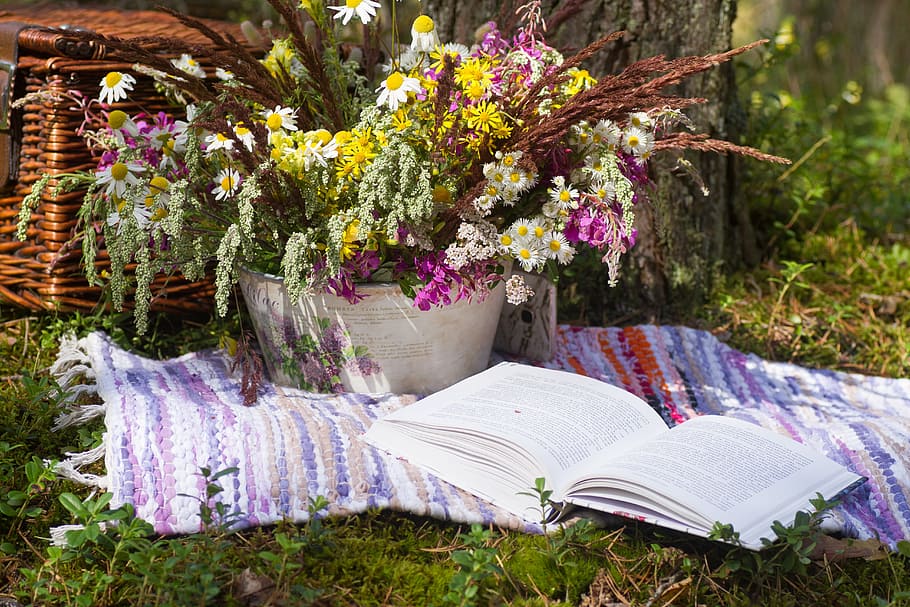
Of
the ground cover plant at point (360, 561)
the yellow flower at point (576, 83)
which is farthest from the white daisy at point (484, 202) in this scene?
the ground cover plant at point (360, 561)

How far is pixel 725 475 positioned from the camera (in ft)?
4.80

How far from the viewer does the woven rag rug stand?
150 cm

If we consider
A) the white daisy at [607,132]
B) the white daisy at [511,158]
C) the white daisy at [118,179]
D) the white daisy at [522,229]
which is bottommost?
the white daisy at [522,229]

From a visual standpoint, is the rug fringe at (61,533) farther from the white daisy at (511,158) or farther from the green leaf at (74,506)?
the white daisy at (511,158)

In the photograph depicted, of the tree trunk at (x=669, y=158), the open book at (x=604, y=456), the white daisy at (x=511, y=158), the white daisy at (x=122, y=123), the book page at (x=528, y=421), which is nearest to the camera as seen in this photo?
the open book at (x=604, y=456)

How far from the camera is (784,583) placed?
4.62ft

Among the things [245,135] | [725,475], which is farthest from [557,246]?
[245,135]

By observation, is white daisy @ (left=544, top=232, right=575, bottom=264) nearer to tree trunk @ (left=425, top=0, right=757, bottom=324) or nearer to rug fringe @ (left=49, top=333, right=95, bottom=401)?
tree trunk @ (left=425, top=0, right=757, bottom=324)

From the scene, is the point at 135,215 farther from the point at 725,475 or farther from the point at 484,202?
the point at 725,475

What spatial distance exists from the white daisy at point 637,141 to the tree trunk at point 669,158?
1.74ft

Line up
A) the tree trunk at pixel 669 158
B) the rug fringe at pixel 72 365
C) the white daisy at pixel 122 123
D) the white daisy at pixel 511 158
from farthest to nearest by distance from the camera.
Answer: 1. the tree trunk at pixel 669 158
2. the rug fringe at pixel 72 365
3. the white daisy at pixel 122 123
4. the white daisy at pixel 511 158

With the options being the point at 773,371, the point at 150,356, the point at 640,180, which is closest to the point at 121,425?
the point at 150,356

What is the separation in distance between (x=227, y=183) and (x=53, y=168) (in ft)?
1.76

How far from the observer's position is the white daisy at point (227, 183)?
1.69 metres
